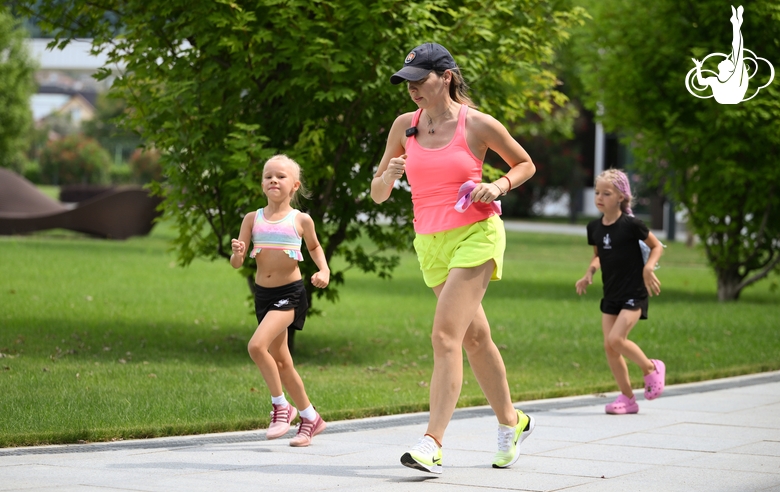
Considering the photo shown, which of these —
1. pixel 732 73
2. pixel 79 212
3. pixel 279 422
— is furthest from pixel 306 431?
pixel 79 212

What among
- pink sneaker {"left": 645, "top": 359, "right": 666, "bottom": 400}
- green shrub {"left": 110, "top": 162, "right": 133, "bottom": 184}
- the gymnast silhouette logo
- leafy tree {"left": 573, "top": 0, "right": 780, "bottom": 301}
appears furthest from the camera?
green shrub {"left": 110, "top": 162, "right": 133, "bottom": 184}

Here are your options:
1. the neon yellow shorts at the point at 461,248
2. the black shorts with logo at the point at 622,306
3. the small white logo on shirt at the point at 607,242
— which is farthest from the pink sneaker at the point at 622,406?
the neon yellow shorts at the point at 461,248

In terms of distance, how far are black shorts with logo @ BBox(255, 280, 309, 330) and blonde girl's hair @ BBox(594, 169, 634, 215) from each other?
2651 millimetres

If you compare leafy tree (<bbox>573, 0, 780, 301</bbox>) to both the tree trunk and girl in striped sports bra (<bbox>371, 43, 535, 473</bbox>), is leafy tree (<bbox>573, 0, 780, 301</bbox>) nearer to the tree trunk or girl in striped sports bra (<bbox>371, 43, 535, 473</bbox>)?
the tree trunk

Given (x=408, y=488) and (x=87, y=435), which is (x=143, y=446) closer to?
(x=87, y=435)

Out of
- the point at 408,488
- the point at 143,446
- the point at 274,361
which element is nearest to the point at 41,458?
the point at 143,446

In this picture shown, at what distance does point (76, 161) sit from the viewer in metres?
63.6

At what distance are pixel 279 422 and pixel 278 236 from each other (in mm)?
1098

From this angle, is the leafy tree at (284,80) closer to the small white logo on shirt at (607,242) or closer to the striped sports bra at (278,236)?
the small white logo on shirt at (607,242)

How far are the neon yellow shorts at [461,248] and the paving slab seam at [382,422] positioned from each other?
1.70 m

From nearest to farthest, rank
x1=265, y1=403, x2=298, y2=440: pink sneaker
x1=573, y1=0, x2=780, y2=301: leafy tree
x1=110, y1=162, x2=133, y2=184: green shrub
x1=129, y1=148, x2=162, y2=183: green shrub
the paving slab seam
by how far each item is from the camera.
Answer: the paving slab seam
x1=265, y1=403, x2=298, y2=440: pink sneaker
x1=573, y1=0, x2=780, y2=301: leafy tree
x1=129, y1=148, x2=162, y2=183: green shrub
x1=110, y1=162, x2=133, y2=184: green shrub

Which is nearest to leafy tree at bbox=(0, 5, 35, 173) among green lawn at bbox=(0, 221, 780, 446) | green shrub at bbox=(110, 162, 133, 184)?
green lawn at bbox=(0, 221, 780, 446)

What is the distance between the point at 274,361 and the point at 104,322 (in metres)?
6.41

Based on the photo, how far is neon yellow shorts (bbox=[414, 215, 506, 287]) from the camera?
18.4 ft
